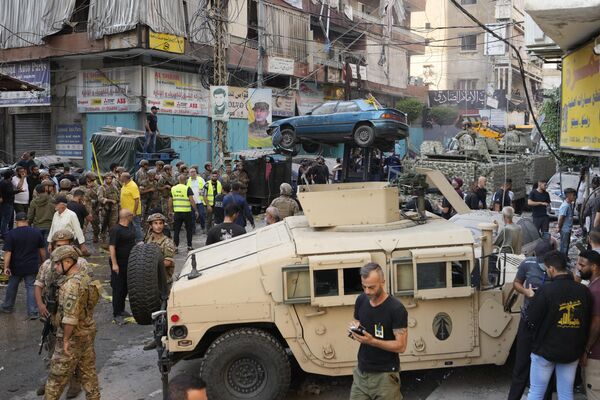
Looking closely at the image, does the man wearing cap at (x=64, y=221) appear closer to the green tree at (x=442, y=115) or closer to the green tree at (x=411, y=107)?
the green tree at (x=411, y=107)

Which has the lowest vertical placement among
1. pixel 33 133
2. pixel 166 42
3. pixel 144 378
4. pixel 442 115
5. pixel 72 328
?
pixel 144 378

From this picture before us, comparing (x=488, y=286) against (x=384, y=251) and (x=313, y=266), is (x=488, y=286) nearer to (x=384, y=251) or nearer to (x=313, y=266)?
(x=384, y=251)

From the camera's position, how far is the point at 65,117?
2756 centimetres

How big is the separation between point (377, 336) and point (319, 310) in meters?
1.54

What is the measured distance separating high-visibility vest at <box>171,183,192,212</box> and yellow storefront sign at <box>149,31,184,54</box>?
1197 centimetres

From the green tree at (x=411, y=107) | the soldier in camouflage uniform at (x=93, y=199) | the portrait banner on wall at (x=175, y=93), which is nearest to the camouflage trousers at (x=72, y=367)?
the soldier in camouflage uniform at (x=93, y=199)

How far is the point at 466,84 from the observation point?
204 ft

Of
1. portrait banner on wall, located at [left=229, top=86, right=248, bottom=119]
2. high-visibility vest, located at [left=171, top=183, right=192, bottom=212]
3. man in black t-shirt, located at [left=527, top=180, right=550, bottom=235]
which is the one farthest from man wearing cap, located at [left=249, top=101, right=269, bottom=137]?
man in black t-shirt, located at [left=527, top=180, right=550, bottom=235]

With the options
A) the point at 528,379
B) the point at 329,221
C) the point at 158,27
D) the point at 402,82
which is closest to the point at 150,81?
the point at 158,27

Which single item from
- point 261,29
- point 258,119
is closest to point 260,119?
point 258,119

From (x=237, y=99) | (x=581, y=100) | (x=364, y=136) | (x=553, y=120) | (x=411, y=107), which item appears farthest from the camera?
(x=411, y=107)

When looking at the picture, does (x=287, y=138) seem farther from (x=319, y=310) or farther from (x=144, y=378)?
(x=319, y=310)

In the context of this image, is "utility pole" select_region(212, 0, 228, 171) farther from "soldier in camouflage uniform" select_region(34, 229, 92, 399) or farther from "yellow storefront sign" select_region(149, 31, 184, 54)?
"soldier in camouflage uniform" select_region(34, 229, 92, 399)

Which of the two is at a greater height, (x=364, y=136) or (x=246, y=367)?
(x=364, y=136)
